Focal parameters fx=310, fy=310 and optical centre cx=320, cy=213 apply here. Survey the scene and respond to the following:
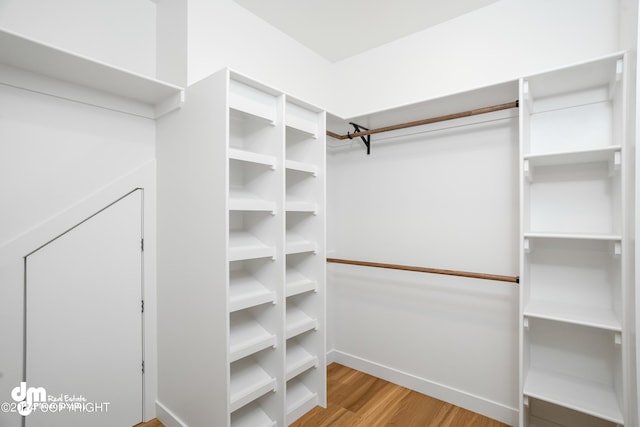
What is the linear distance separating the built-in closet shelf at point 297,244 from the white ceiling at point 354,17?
5.23 feet

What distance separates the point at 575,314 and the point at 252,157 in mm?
1894

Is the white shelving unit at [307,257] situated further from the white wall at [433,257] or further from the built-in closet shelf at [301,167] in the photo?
the white wall at [433,257]

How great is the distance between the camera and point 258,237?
192 cm

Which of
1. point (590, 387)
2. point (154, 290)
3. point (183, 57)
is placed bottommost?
point (590, 387)

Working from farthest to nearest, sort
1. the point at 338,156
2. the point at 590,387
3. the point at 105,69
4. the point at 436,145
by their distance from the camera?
1. the point at 338,156
2. the point at 436,145
3. the point at 590,387
4. the point at 105,69

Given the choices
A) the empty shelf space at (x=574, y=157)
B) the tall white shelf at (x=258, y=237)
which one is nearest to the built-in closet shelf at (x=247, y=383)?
the tall white shelf at (x=258, y=237)

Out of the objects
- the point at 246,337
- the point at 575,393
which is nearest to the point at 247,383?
the point at 246,337

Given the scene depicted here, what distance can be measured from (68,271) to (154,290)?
18.8 inches

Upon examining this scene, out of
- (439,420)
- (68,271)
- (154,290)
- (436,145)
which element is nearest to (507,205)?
(436,145)

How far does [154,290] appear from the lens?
2016 millimetres

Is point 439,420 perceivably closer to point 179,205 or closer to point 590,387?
point 590,387

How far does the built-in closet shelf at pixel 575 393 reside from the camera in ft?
4.89

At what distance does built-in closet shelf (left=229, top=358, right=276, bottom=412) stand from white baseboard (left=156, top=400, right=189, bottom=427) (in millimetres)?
411

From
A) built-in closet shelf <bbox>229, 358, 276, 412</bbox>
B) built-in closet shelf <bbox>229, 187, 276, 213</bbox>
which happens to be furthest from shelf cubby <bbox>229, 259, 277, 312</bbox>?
built-in closet shelf <bbox>229, 358, 276, 412</bbox>
